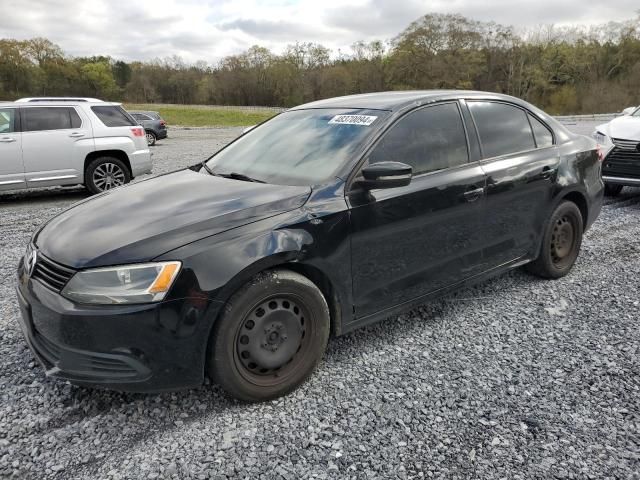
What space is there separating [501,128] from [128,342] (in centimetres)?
311

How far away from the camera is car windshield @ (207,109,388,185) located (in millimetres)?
3049

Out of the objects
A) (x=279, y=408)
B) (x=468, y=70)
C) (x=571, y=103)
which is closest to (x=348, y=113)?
(x=279, y=408)

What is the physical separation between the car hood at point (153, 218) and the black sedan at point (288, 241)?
1 centimetres

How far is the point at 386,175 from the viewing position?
2.79 meters

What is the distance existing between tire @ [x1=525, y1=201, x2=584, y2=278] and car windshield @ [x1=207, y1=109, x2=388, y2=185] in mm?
1980

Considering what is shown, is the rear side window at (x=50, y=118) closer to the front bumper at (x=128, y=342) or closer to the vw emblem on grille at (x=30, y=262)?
the vw emblem on grille at (x=30, y=262)

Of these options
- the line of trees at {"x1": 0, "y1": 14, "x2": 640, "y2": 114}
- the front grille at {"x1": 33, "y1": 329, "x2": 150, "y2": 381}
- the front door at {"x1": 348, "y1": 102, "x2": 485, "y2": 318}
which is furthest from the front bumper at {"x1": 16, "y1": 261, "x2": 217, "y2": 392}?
the line of trees at {"x1": 0, "y1": 14, "x2": 640, "y2": 114}

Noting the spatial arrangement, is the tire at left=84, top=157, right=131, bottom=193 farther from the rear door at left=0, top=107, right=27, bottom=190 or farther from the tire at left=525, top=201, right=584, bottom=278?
the tire at left=525, top=201, right=584, bottom=278

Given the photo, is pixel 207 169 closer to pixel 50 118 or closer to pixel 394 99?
pixel 394 99

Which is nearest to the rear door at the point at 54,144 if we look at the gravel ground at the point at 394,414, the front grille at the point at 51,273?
the gravel ground at the point at 394,414

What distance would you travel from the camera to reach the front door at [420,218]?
2.96 metres

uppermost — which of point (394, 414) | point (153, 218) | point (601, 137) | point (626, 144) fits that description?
point (601, 137)

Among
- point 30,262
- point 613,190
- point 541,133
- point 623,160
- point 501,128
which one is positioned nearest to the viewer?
point 30,262

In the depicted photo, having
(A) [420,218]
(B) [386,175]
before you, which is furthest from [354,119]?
(A) [420,218]
